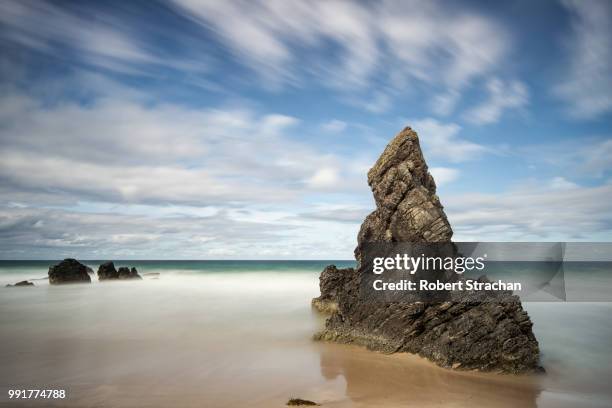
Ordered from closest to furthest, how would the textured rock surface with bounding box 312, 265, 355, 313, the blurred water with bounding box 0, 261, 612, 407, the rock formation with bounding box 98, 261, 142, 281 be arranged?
the blurred water with bounding box 0, 261, 612, 407, the textured rock surface with bounding box 312, 265, 355, 313, the rock formation with bounding box 98, 261, 142, 281

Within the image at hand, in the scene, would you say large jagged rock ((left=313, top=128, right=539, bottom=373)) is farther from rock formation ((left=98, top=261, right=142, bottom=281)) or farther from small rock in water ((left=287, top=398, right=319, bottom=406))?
rock formation ((left=98, top=261, right=142, bottom=281))

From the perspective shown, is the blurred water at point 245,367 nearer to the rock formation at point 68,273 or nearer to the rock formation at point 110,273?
the rock formation at point 68,273

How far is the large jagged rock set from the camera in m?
14.1

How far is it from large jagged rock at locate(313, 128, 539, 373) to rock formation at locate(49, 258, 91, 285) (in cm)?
4549

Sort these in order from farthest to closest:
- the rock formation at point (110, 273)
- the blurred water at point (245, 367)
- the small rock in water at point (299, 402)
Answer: the rock formation at point (110, 273) → the blurred water at point (245, 367) → the small rock in water at point (299, 402)

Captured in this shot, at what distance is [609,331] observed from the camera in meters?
22.5

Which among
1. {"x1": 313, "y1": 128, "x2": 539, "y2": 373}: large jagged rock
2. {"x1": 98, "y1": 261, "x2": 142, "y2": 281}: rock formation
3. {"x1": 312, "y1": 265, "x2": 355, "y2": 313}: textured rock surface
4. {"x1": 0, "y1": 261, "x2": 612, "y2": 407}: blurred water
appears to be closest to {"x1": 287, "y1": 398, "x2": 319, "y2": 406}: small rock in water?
{"x1": 0, "y1": 261, "x2": 612, "y2": 407}: blurred water

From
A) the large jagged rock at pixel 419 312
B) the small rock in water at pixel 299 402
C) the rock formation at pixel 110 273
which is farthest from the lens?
the rock formation at pixel 110 273

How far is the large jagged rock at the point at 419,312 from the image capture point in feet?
46.2

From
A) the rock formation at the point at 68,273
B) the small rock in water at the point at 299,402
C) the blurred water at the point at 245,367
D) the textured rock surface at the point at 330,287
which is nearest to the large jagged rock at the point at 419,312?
the blurred water at the point at 245,367

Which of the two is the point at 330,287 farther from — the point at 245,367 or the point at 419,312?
the point at 245,367

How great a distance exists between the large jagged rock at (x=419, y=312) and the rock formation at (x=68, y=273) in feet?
149

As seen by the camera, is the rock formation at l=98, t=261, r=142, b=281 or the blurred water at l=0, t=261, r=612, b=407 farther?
the rock formation at l=98, t=261, r=142, b=281

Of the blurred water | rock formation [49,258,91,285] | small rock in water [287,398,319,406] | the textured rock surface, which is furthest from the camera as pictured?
rock formation [49,258,91,285]
